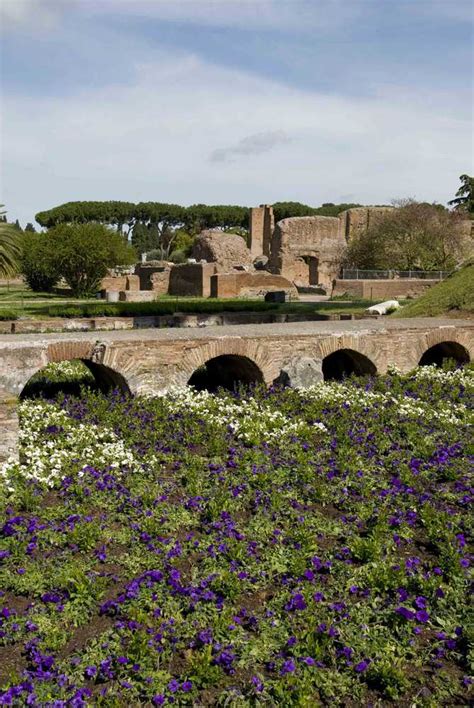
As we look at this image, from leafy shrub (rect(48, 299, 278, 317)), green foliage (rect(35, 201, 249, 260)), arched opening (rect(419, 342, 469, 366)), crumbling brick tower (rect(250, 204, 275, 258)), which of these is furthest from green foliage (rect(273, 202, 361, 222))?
Answer: arched opening (rect(419, 342, 469, 366))

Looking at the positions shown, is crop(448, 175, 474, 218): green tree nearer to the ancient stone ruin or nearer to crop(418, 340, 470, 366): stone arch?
the ancient stone ruin

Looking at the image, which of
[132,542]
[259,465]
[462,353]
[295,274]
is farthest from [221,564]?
[295,274]

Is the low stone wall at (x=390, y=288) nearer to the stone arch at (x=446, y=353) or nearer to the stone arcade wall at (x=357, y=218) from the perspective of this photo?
the stone arcade wall at (x=357, y=218)

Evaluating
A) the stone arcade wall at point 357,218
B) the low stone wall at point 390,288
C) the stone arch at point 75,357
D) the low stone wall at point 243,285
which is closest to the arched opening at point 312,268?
the stone arcade wall at point 357,218

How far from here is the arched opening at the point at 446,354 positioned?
1286cm

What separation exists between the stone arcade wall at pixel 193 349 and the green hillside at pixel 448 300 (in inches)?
124

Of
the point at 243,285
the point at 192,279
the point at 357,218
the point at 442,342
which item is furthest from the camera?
the point at 357,218

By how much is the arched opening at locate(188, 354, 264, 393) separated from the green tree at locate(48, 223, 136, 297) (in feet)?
67.0

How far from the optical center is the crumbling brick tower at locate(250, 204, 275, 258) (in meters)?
56.6

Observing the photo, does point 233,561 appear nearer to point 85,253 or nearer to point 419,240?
point 85,253

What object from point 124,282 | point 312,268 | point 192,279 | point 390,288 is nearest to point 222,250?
point 312,268

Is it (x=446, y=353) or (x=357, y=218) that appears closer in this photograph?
(x=446, y=353)

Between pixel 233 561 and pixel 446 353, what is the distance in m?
9.30

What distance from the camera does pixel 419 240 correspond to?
113 feet
